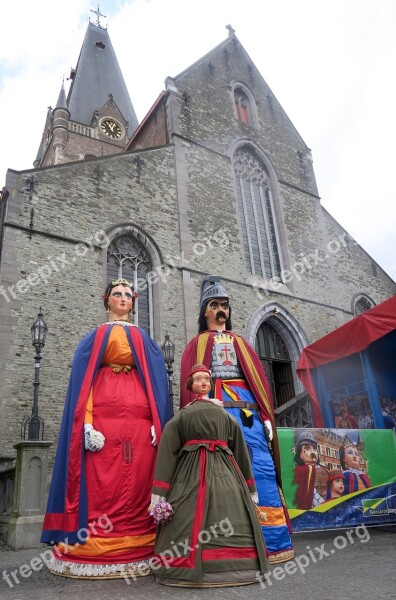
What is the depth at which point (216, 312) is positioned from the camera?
4344mm

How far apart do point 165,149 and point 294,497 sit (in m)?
11.0

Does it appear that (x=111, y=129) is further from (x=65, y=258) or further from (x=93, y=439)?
(x=93, y=439)

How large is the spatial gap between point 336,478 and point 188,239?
835 centimetres

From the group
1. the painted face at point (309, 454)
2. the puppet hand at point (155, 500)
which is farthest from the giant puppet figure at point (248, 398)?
the painted face at point (309, 454)

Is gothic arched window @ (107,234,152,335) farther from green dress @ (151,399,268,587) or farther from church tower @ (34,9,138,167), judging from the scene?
church tower @ (34,9,138,167)

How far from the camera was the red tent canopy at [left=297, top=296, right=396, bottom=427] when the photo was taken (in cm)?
706

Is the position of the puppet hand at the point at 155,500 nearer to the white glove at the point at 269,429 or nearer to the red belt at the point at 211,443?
the red belt at the point at 211,443

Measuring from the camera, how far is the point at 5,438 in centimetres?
833

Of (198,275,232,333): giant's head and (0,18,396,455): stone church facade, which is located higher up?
(0,18,396,455): stone church facade

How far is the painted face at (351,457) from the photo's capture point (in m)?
5.62

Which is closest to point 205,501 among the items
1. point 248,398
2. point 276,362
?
point 248,398

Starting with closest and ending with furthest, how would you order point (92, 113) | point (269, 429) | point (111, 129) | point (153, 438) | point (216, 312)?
1. point (153, 438)
2. point (269, 429)
3. point (216, 312)
4. point (111, 129)
5. point (92, 113)

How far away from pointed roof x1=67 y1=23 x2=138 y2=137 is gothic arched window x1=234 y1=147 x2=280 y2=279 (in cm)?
1784

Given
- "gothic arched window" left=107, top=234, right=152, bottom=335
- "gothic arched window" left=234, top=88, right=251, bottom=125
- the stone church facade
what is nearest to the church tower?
the stone church facade
